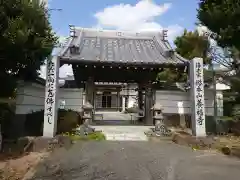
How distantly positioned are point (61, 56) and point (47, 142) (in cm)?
375

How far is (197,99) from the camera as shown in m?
10.9

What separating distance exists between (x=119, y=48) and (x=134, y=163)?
869 centimetres

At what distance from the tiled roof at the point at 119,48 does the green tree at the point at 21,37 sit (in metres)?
2.12

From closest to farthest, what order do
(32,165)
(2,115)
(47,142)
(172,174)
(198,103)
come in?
(172,174), (32,165), (2,115), (47,142), (198,103)

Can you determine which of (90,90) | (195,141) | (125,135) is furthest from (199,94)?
(90,90)

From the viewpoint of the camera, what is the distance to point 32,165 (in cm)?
733

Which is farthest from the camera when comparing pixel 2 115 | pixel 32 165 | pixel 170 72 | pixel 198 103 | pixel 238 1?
pixel 170 72

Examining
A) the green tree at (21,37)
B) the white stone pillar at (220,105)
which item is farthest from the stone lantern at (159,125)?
the green tree at (21,37)

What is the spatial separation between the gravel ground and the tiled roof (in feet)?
13.6

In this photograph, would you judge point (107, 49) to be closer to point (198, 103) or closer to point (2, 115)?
point (198, 103)

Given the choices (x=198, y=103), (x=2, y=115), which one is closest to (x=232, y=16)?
(x=198, y=103)

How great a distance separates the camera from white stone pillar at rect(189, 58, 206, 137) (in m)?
10.8

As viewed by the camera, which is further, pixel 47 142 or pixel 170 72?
pixel 170 72

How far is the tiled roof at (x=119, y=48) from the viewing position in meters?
12.2
